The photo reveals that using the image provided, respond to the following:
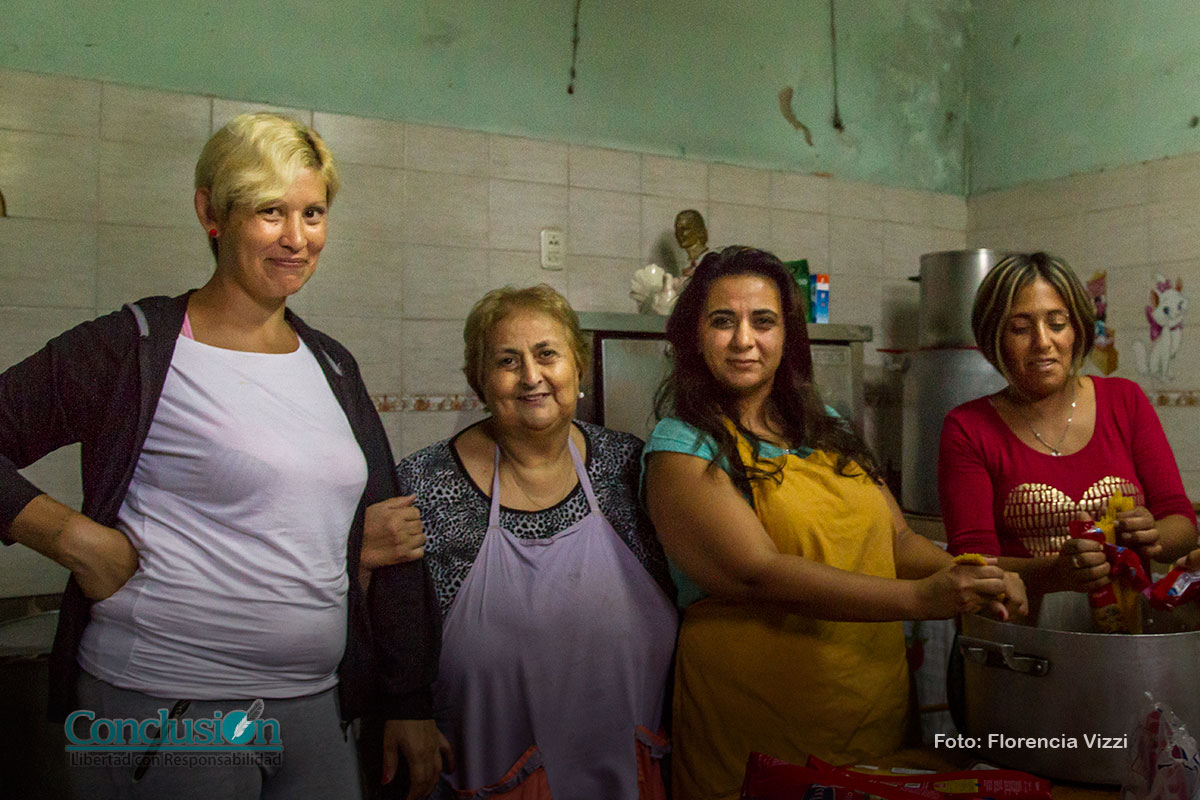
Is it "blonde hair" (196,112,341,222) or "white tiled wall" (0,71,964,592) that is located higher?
"white tiled wall" (0,71,964,592)

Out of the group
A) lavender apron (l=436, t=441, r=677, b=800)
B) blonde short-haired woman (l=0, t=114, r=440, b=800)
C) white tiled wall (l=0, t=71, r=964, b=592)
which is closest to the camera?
blonde short-haired woman (l=0, t=114, r=440, b=800)

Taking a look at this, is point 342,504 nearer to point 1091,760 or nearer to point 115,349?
point 115,349

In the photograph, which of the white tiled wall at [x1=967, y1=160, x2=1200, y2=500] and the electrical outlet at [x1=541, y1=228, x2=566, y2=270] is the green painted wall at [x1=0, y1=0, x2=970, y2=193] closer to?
the electrical outlet at [x1=541, y1=228, x2=566, y2=270]

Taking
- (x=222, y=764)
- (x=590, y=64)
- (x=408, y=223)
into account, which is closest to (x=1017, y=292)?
(x=222, y=764)

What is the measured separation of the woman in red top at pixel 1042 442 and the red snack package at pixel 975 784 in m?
0.58

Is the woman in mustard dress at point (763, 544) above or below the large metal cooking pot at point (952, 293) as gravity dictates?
below

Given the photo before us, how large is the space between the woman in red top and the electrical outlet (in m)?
1.50

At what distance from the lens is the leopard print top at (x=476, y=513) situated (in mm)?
1496

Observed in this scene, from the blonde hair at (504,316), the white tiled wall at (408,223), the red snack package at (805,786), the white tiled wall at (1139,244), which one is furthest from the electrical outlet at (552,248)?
the red snack package at (805,786)

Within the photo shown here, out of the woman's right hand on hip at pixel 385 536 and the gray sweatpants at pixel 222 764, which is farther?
the woman's right hand on hip at pixel 385 536

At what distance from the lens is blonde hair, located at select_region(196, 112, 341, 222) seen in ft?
3.81

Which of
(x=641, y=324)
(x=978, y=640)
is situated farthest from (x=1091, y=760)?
(x=641, y=324)

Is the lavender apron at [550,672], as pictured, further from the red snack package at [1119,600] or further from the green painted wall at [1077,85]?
the green painted wall at [1077,85]

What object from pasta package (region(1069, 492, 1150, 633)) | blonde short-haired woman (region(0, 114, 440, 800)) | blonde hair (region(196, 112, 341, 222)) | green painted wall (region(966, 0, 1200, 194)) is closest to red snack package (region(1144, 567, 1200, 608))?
pasta package (region(1069, 492, 1150, 633))
